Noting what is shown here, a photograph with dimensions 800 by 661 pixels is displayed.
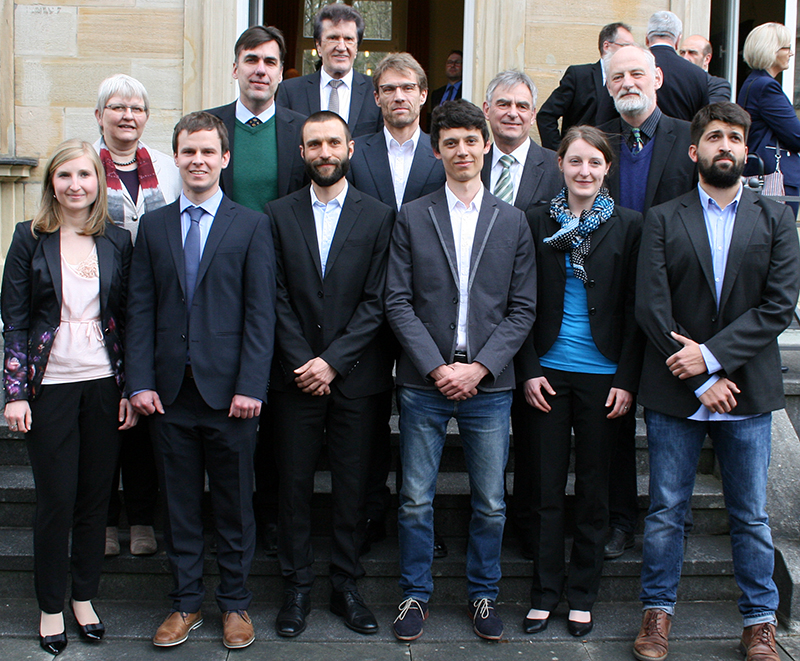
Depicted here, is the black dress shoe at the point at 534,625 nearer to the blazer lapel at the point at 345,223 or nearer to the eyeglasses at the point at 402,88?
the blazer lapel at the point at 345,223

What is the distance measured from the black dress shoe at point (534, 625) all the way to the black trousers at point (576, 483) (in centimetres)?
6

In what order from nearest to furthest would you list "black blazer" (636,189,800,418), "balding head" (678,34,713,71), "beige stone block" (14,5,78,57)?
"black blazer" (636,189,800,418)
"balding head" (678,34,713,71)
"beige stone block" (14,5,78,57)

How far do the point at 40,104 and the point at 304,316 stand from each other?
12.0ft

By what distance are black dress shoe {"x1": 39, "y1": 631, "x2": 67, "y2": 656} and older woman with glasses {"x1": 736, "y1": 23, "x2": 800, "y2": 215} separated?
469 centimetres

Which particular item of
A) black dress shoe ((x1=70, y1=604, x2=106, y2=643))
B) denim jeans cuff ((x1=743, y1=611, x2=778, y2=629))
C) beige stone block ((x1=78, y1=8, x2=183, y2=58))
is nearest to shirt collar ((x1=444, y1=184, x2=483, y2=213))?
denim jeans cuff ((x1=743, y1=611, x2=778, y2=629))

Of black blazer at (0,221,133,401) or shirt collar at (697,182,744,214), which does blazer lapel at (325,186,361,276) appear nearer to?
black blazer at (0,221,133,401)

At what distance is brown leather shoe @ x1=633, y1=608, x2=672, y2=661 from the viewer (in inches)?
123

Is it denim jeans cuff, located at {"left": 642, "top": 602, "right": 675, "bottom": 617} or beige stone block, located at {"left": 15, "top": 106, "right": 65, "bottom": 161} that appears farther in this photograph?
beige stone block, located at {"left": 15, "top": 106, "right": 65, "bottom": 161}

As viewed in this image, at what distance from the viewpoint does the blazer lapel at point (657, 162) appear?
11.9 ft

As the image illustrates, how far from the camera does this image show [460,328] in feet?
10.7

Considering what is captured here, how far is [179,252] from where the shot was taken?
3.21 metres

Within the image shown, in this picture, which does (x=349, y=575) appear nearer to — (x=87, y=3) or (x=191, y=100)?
(x=191, y=100)

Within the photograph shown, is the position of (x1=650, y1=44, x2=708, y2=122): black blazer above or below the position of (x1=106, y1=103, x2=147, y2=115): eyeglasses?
above

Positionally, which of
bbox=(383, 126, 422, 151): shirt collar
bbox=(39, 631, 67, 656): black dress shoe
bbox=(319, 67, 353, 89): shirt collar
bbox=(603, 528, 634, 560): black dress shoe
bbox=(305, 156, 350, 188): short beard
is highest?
bbox=(319, 67, 353, 89): shirt collar
